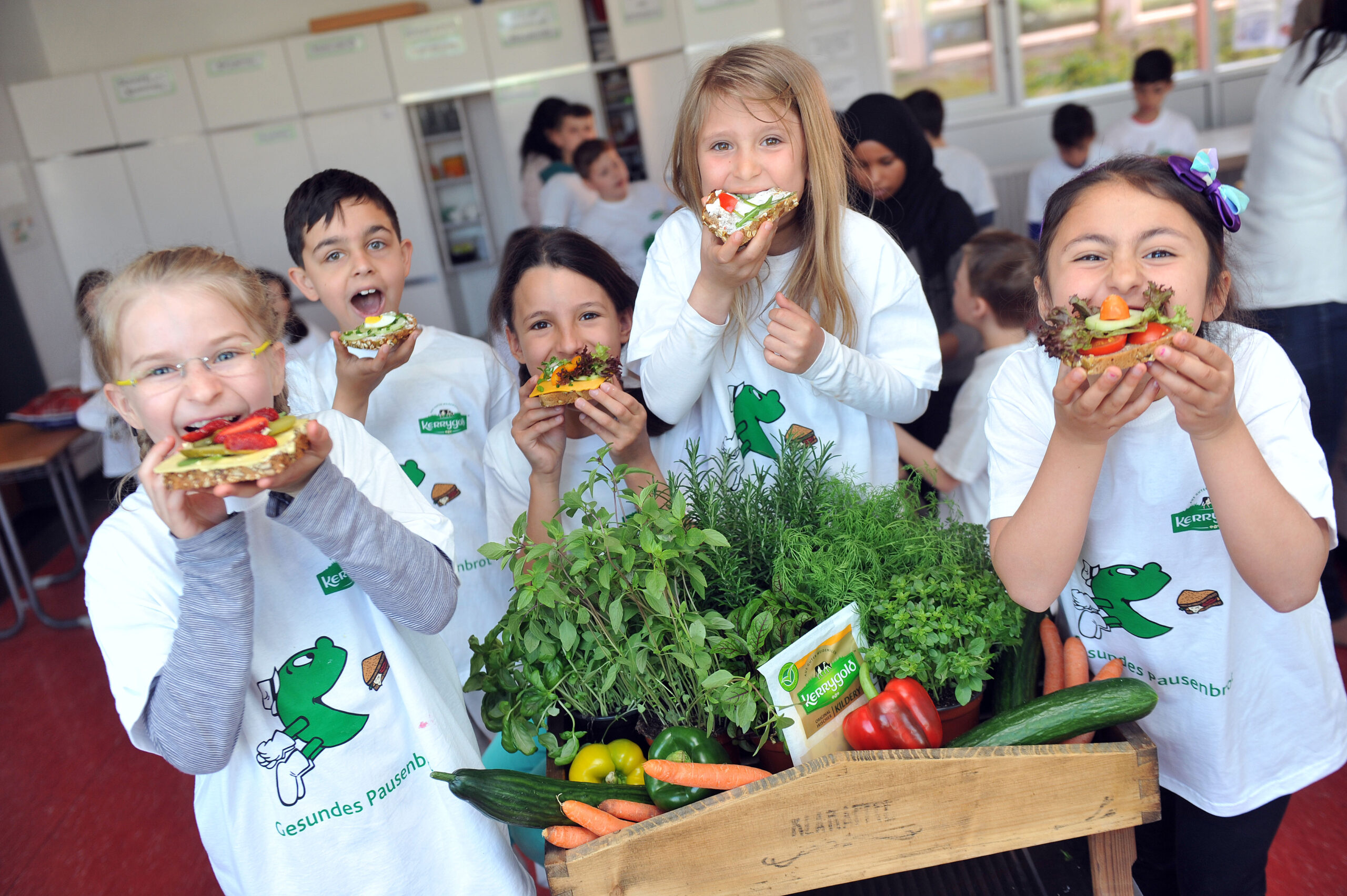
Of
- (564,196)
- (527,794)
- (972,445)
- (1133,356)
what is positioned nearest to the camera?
(1133,356)

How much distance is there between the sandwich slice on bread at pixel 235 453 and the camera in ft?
3.82

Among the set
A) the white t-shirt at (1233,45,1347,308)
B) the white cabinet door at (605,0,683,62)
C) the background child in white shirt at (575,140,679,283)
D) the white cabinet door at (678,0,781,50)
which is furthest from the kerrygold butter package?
the white cabinet door at (605,0,683,62)

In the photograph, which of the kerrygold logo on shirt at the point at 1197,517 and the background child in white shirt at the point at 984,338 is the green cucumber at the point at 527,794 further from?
the background child in white shirt at the point at 984,338

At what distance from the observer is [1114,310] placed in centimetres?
123

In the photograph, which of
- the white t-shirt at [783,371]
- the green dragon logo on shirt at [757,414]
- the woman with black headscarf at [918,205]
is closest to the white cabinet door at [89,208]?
the woman with black headscarf at [918,205]

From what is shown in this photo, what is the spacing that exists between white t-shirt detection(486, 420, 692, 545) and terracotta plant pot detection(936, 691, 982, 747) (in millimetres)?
792

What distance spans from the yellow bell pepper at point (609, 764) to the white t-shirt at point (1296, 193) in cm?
221

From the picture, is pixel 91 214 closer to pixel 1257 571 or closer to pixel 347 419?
pixel 347 419

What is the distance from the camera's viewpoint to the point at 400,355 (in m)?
1.93

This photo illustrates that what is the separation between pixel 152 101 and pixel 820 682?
7.66m

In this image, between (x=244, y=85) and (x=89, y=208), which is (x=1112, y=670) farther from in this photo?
(x=89, y=208)

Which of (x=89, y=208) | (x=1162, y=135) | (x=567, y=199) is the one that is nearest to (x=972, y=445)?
(x=567, y=199)

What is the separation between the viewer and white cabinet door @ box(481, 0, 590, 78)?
6965mm

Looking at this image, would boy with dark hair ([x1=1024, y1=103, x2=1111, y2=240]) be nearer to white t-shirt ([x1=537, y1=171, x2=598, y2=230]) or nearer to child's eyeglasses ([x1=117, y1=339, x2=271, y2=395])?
white t-shirt ([x1=537, y1=171, x2=598, y2=230])
